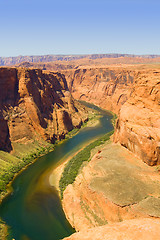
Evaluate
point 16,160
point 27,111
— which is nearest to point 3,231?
point 16,160

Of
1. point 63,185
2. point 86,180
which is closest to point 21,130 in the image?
point 63,185

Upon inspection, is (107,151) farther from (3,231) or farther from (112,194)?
(3,231)

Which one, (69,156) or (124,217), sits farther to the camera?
(69,156)

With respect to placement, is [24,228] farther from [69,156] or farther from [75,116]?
[75,116]

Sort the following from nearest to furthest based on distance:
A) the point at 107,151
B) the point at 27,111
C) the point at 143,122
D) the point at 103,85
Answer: the point at 143,122
the point at 107,151
the point at 27,111
the point at 103,85

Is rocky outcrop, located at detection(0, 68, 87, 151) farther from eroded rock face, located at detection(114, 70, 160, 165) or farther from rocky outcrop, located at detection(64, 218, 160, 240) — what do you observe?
rocky outcrop, located at detection(64, 218, 160, 240)

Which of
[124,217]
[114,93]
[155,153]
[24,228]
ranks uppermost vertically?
[114,93]
